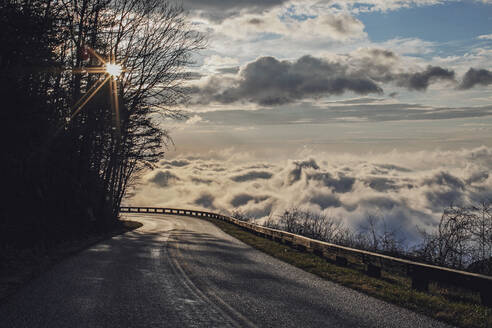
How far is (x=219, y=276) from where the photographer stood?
32.9ft

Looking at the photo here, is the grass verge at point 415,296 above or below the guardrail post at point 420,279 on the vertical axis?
below

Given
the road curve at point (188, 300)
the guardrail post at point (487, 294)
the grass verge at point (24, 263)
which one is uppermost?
the guardrail post at point (487, 294)

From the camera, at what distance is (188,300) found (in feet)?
24.3

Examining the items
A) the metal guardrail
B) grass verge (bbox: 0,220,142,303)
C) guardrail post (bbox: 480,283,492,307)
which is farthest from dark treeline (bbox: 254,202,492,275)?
grass verge (bbox: 0,220,142,303)

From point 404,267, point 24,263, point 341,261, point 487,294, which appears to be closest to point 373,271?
point 404,267

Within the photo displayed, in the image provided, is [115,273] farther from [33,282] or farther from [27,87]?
[27,87]

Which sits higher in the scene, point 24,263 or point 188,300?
point 188,300

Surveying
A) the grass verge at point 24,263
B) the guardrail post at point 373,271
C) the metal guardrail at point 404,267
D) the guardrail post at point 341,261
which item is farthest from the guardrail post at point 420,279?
the grass verge at point 24,263

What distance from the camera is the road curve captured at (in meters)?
6.21

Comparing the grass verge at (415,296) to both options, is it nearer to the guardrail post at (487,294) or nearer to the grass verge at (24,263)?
the guardrail post at (487,294)

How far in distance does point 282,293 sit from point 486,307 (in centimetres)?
399

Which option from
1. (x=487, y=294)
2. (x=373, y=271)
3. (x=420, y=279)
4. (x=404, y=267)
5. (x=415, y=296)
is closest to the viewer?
(x=487, y=294)

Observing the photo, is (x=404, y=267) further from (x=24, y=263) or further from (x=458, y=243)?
(x=24, y=263)

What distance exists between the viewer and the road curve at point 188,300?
245 inches
